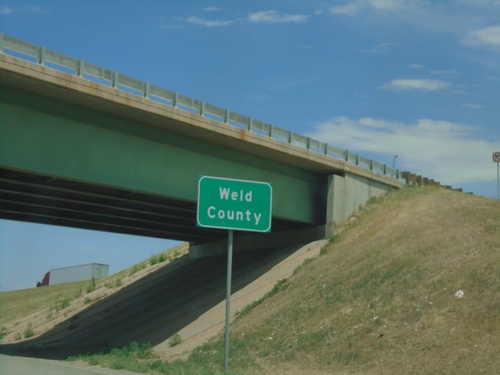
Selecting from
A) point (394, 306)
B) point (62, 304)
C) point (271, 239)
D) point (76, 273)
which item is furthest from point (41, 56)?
point (76, 273)

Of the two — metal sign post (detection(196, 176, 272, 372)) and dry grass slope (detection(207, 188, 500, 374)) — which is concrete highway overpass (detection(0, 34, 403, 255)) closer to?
dry grass slope (detection(207, 188, 500, 374))

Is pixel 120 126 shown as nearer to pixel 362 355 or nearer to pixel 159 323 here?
pixel 159 323

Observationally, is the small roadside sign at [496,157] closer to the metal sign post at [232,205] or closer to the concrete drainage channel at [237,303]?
the concrete drainage channel at [237,303]

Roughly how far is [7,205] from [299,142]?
42.9 feet

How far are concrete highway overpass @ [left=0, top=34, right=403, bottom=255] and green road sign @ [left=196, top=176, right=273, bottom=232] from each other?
11.1 m

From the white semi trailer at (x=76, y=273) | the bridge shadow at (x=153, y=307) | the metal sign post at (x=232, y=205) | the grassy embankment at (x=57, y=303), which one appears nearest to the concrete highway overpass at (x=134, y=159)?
the bridge shadow at (x=153, y=307)

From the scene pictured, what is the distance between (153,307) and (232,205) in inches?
911

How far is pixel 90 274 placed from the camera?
64250 millimetres

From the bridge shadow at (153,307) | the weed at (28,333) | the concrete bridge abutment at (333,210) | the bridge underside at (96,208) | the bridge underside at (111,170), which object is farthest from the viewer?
the weed at (28,333)

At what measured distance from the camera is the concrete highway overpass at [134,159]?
25359 mm

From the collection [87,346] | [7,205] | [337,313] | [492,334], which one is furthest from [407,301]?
[7,205]

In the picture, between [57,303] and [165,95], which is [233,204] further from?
[57,303]

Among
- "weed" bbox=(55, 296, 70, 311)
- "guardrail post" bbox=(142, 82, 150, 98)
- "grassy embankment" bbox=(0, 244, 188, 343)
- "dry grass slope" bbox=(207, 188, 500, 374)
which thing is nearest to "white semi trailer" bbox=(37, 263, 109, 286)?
"grassy embankment" bbox=(0, 244, 188, 343)

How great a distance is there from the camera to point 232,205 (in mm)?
15391
